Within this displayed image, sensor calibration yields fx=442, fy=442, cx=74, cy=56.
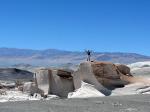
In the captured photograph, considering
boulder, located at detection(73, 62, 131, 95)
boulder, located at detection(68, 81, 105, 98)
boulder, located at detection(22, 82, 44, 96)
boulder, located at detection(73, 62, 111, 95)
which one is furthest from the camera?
boulder, located at detection(22, 82, 44, 96)

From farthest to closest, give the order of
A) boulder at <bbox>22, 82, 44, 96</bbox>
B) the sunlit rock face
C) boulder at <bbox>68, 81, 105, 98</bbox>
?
boulder at <bbox>22, 82, 44, 96</bbox> < the sunlit rock face < boulder at <bbox>68, 81, 105, 98</bbox>

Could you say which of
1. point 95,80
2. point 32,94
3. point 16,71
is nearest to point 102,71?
point 95,80

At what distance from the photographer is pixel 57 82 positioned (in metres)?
29.3

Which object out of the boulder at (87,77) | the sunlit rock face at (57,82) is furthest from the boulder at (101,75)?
the sunlit rock face at (57,82)

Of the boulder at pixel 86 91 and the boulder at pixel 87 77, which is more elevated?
the boulder at pixel 87 77

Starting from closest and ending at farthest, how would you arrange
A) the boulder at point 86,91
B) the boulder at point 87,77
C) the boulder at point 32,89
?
the boulder at point 86,91, the boulder at point 87,77, the boulder at point 32,89

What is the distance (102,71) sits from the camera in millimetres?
27281

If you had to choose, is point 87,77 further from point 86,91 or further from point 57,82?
point 57,82

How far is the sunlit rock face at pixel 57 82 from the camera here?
1154 inches

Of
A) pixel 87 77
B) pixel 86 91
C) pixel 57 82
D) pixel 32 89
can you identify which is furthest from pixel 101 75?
pixel 32 89

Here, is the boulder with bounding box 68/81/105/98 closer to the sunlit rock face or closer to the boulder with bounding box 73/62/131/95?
the boulder with bounding box 73/62/131/95

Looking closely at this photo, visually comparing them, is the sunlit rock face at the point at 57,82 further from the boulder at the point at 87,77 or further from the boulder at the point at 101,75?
the boulder at the point at 101,75

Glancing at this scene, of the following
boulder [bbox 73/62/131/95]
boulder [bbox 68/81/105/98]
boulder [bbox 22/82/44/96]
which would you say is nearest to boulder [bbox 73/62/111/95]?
boulder [bbox 73/62/131/95]

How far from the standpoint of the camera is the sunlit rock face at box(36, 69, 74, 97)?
29.3 metres
